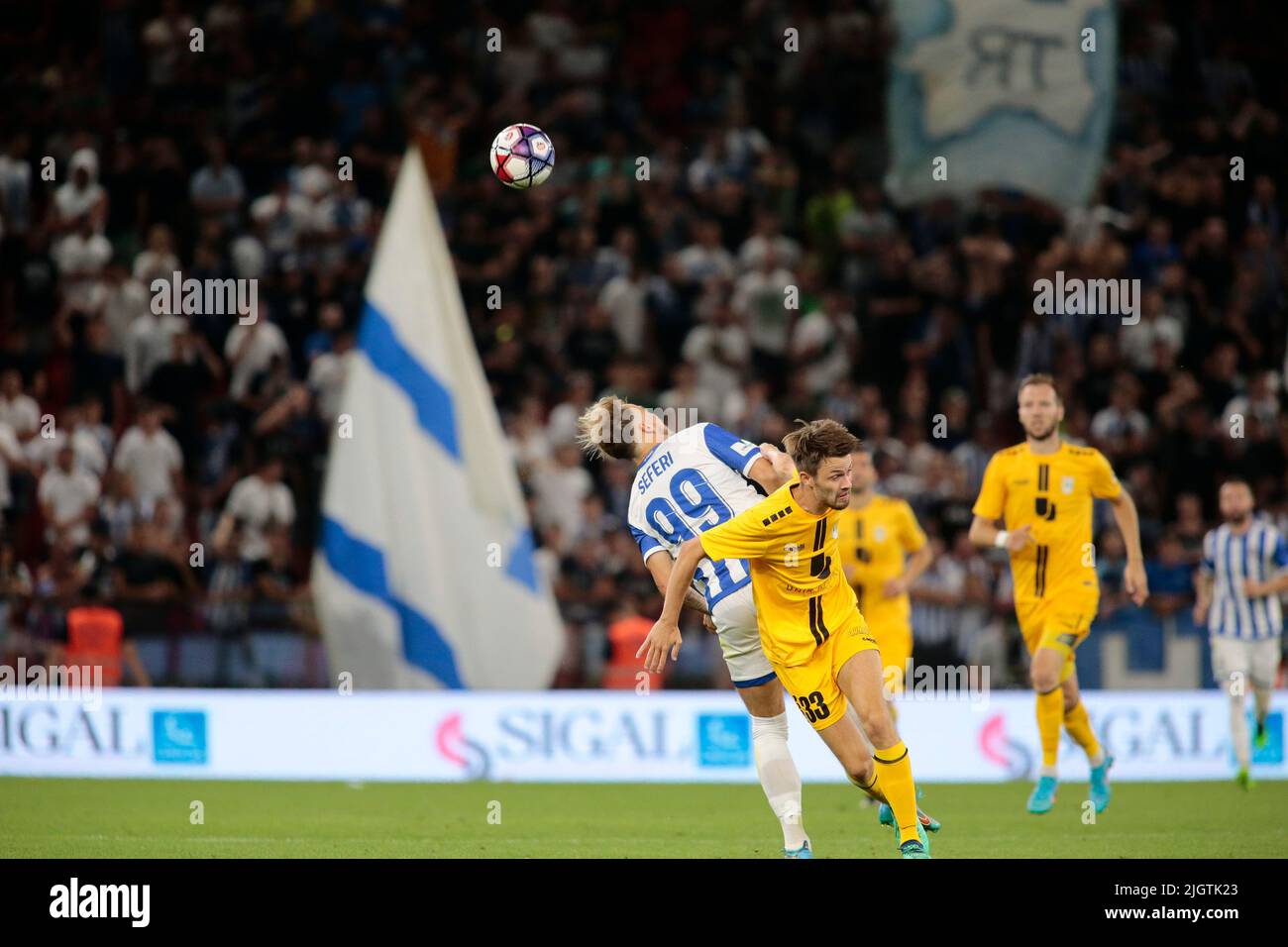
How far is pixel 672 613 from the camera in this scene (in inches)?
331

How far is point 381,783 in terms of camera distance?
1473cm

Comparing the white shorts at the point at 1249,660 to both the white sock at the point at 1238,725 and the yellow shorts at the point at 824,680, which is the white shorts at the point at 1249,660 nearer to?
the white sock at the point at 1238,725

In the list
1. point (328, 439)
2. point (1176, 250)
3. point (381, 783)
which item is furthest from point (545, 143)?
point (1176, 250)

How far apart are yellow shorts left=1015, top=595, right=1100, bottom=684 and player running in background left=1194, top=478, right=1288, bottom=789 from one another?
3.06 meters

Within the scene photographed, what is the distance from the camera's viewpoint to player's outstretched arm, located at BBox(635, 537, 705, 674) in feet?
27.5

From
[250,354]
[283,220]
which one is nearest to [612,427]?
[250,354]

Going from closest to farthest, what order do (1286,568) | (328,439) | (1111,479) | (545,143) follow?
(1111,479)
(545,143)
(1286,568)
(328,439)

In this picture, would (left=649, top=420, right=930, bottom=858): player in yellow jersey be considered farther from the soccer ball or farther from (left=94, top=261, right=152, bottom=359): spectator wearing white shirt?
(left=94, top=261, right=152, bottom=359): spectator wearing white shirt

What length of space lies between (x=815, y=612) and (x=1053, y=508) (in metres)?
3.76

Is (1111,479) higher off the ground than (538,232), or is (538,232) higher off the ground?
(538,232)

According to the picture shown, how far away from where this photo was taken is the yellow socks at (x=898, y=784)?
28.0 feet

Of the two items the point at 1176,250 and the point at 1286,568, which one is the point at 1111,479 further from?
the point at 1176,250

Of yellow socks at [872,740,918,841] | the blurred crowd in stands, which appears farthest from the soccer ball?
yellow socks at [872,740,918,841]
